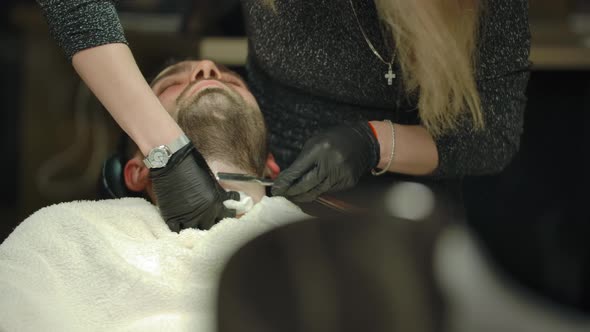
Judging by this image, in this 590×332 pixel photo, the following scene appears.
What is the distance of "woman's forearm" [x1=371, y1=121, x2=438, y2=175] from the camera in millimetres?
1241

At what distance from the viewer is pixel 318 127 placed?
138 centimetres

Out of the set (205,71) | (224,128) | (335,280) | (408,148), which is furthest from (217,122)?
(335,280)

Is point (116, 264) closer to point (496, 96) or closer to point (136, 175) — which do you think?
point (136, 175)

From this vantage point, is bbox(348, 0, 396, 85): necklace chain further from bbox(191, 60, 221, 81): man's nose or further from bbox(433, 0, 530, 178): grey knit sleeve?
bbox(191, 60, 221, 81): man's nose

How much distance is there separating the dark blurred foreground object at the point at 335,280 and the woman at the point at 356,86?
1.95 ft

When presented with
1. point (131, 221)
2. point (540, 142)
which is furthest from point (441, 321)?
point (540, 142)

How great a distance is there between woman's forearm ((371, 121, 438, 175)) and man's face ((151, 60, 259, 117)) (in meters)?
0.28

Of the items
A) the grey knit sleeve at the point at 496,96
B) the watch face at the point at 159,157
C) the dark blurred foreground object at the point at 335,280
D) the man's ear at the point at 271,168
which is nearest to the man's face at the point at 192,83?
the man's ear at the point at 271,168

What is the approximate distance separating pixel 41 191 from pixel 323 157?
150 centimetres

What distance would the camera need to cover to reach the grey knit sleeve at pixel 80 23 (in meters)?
1.10

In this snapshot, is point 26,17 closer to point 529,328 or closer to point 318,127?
point 318,127

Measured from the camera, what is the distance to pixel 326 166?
112 centimetres

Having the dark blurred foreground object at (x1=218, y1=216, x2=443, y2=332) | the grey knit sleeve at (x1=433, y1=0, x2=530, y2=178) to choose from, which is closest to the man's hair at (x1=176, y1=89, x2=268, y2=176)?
the grey knit sleeve at (x1=433, y1=0, x2=530, y2=178)

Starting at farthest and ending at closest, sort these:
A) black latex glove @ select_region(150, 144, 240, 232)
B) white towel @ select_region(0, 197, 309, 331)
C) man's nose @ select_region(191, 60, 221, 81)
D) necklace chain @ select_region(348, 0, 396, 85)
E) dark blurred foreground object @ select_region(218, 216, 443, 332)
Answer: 1. man's nose @ select_region(191, 60, 221, 81)
2. necklace chain @ select_region(348, 0, 396, 85)
3. black latex glove @ select_region(150, 144, 240, 232)
4. white towel @ select_region(0, 197, 309, 331)
5. dark blurred foreground object @ select_region(218, 216, 443, 332)
